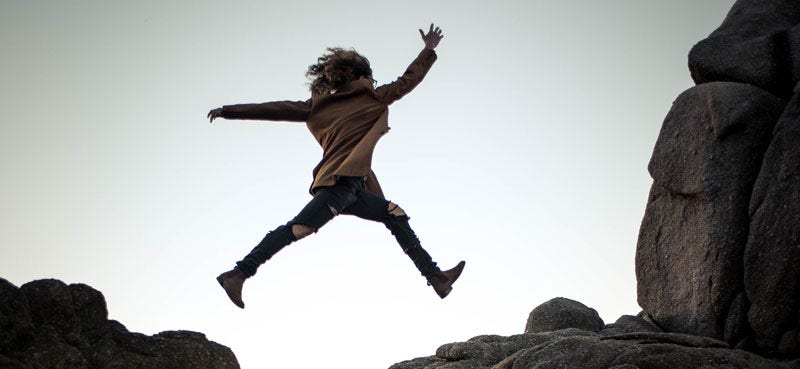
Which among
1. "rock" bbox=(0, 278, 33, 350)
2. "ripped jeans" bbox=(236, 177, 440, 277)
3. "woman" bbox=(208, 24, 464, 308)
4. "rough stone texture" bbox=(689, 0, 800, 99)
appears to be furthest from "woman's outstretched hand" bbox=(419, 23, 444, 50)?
"rock" bbox=(0, 278, 33, 350)

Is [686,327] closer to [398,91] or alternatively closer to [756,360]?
[756,360]

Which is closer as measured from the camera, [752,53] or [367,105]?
[367,105]

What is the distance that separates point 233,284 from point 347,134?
2.71 metres

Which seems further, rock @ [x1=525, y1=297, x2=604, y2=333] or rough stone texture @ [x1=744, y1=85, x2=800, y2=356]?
rock @ [x1=525, y1=297, x2=604, y2=333]

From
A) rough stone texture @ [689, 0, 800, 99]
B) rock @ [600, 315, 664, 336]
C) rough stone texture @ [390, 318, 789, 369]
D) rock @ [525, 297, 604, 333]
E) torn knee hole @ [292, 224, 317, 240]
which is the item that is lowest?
rough stone texture @ [390, 318, 789, 369]

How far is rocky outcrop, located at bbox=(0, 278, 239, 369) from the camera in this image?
9945mm

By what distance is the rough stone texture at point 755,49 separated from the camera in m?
14.8

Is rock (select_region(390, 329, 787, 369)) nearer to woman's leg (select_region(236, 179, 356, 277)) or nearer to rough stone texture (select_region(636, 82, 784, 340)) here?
rough stone texture (select_region(636, 82, 784, 340))

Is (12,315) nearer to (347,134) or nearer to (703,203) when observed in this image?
(347,134)

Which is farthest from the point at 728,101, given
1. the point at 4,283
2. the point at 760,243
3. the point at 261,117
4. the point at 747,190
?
the point at 4,283

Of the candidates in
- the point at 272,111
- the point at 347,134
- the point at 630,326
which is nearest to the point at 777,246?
the point at 630,326

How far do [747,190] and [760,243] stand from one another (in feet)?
3.14

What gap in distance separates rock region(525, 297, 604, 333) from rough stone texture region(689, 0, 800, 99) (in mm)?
3903

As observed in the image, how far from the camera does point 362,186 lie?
536 inches
